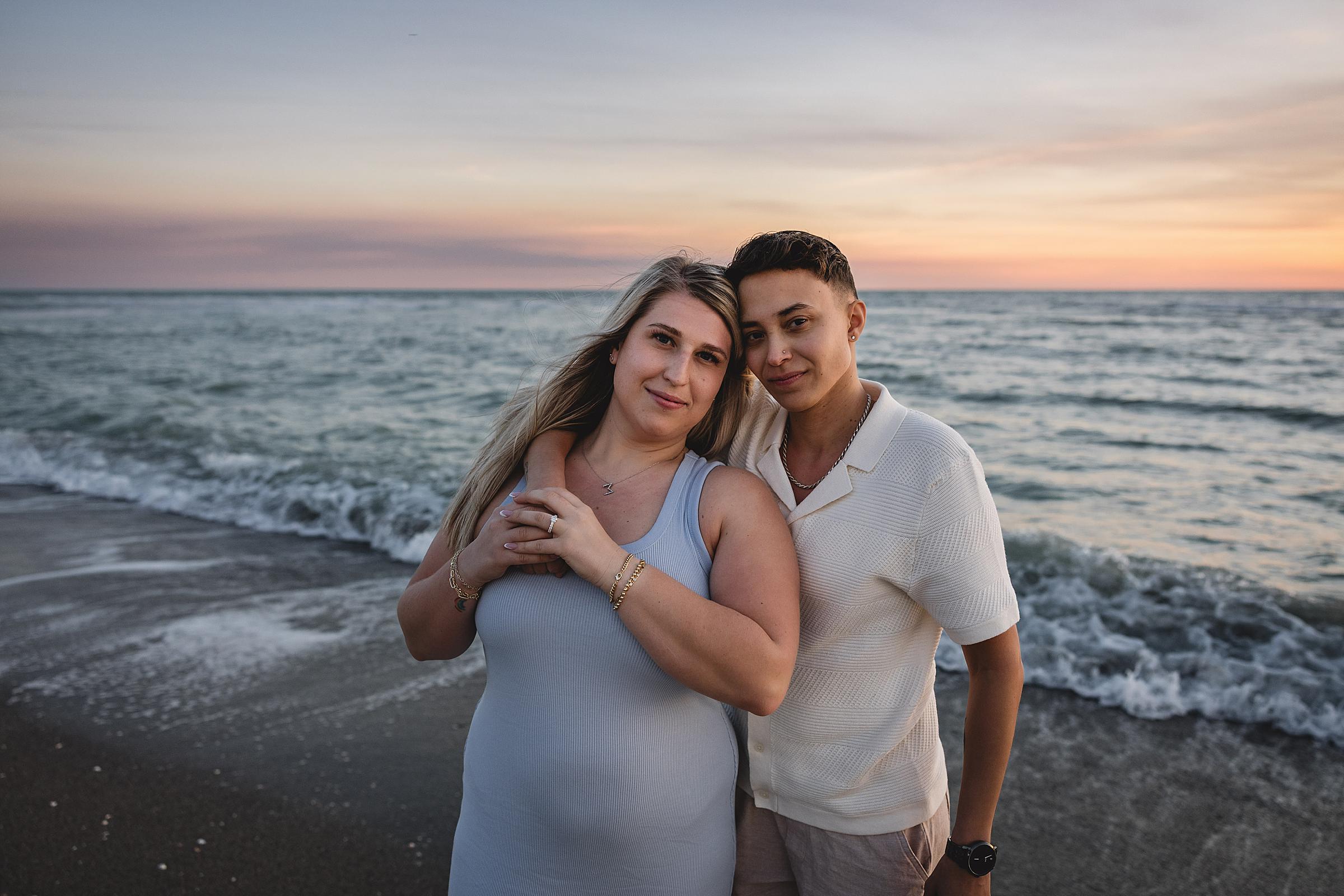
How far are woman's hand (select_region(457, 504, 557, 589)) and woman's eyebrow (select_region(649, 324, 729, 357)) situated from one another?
56 cm

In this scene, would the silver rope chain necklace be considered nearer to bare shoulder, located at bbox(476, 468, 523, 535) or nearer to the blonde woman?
the blonde woman

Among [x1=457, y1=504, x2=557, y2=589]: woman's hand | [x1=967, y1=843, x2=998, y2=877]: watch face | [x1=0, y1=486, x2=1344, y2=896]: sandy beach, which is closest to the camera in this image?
[x1=457, y1=504, x2=557, y2=589]: woman's hand

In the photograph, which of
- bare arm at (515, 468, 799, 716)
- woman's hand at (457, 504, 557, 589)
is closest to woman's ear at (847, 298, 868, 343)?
bare arm at (515, 468, 799, 716)

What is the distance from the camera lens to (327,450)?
11.2m

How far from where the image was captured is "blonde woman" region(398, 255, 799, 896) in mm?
1733

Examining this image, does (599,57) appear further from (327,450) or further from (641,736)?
(641,736)

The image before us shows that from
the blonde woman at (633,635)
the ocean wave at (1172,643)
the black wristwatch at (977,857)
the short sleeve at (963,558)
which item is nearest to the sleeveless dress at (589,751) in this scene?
the blonde woman at (633,635)

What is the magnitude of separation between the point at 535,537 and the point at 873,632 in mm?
838

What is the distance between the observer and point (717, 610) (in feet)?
5.65

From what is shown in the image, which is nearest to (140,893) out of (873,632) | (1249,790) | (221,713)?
(221,713)

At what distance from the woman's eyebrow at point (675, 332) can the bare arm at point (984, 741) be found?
3.07 ft

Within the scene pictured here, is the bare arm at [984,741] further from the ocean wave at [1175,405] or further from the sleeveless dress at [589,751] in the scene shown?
the ocean wave at [1175,405]

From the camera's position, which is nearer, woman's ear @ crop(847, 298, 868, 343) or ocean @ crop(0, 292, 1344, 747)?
woman's ear @ crop(847, 298, 868, 343)

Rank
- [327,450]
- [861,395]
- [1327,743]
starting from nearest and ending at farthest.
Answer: [861,395] < [1327,743] < [327,450]
